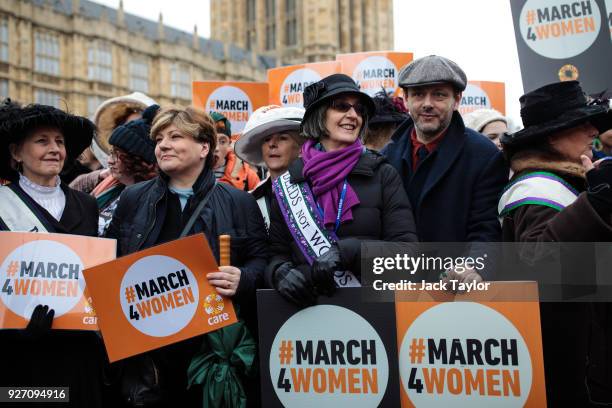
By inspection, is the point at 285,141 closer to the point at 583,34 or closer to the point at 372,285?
the point at 372,285

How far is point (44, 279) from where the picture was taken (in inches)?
108

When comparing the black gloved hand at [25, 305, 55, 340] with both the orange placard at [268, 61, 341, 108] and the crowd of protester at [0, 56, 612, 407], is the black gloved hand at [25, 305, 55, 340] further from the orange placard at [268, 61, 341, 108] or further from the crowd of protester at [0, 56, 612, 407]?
the orange placard at [268, 61, 341, 108]

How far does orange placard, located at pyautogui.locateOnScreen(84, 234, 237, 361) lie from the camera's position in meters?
2.72

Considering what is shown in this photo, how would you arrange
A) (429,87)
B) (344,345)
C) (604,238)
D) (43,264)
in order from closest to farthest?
(604,238), (344,345), (43,264), (429,87)

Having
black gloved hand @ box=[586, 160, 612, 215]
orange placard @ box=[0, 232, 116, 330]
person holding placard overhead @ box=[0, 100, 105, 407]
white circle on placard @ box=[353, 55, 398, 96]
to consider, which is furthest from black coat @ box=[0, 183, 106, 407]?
white circle on placard @ box=[353, 55, 398, 96]

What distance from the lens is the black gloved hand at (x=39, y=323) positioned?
2.66m

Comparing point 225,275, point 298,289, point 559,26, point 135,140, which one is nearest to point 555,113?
point 559,26

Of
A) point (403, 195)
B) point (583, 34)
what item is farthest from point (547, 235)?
point (583, 34)

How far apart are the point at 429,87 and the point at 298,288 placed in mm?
1162

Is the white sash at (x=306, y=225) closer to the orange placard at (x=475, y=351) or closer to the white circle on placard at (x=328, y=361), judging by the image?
the white circle on placard at (x=328, y=361)

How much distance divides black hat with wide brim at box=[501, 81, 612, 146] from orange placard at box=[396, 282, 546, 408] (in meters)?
0.69

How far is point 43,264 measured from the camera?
2750 mm

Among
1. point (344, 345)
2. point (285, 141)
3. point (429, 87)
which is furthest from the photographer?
point (285, 141)

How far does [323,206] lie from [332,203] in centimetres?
5
